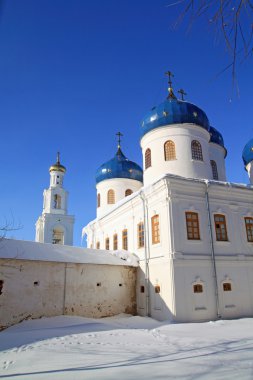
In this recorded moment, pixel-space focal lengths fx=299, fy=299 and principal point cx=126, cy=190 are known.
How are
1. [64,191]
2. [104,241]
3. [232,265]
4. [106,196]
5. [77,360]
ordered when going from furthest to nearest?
[64,191] < [106,196] < [104,241] < [232,265] < [77,360]

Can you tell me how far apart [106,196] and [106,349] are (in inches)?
674

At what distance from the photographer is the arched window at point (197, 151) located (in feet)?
54.6

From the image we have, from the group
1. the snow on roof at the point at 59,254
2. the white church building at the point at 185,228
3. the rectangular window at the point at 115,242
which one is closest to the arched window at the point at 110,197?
Answer: the white church building at the point at 185,228

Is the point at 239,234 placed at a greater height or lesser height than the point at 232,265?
greater

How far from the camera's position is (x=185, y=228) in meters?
13.6

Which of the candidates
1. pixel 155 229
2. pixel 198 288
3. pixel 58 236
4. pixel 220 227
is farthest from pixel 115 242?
pixel 58 236

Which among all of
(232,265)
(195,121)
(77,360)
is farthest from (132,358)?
(195,121)

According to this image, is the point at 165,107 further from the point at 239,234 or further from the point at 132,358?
the point at 132,358

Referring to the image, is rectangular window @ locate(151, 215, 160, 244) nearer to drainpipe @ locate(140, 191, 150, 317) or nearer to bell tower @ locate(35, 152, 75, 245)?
drainpipe @ locate(140, 191, 150, 317)

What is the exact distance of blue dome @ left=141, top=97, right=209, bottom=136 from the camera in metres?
16.7

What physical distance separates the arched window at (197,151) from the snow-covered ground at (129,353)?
8.88 metres

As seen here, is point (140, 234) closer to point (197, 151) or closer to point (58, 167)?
point (197, 151)

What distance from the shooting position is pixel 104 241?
20625 mm

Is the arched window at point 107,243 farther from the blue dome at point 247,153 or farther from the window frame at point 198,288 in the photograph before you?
the blue dome at point 247,153
